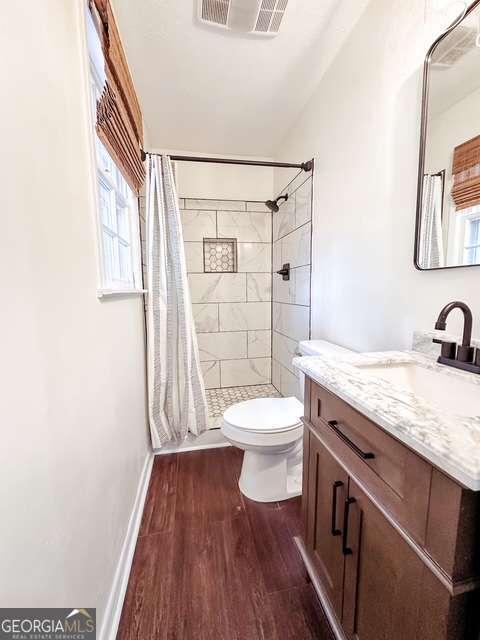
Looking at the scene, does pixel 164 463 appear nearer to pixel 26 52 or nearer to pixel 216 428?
pixel 216 428

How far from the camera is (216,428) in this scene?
6.99 ft

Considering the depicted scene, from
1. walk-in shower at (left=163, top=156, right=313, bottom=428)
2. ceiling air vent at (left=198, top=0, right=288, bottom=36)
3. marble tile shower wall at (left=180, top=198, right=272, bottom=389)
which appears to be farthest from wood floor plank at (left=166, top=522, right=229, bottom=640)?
ceiling air vent at (left=198, top=0, right=288, bottom=36)

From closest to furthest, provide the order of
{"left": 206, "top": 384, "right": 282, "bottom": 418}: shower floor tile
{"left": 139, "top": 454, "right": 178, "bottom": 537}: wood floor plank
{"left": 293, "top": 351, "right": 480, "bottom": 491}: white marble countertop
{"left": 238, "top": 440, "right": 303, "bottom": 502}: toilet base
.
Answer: {"left": 293, "top": 351, "right": 480, "bottom": 491}: white marble countertop
{"left": 139, "top": 454, "right": 178, "bottom": 537}: wood floor plank
{"left": 238, "top": 440, "right": 303, "bottom": 502}: toilet base
{"left": 206, "top": 384, "right": 282, "bottom": 418}: shower floor tile

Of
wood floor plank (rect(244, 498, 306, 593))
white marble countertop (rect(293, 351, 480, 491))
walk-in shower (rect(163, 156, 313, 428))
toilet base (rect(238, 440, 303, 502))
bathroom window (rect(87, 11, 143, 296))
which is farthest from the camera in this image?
walk-in shower (rect(163, 156, 313, 428))

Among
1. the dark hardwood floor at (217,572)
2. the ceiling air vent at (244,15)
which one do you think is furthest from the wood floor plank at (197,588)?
the ceiling air vent at (244,15)

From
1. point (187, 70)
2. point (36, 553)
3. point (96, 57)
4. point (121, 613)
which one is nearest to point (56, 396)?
point (36, 553)

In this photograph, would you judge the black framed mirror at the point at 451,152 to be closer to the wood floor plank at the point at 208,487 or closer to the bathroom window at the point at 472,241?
the bathroom window at the point at 472,241

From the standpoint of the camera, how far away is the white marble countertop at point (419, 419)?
435 mm

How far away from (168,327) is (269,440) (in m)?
1.01

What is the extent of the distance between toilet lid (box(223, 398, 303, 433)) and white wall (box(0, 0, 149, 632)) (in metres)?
0.69

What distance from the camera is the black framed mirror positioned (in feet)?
2.85

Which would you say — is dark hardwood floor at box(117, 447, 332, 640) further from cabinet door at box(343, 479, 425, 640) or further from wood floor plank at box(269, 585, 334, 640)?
cabinet door at box(343, 479, 425, 640)

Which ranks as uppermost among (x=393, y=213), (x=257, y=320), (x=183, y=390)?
(x=393, y=213)

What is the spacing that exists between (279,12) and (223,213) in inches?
62.0
